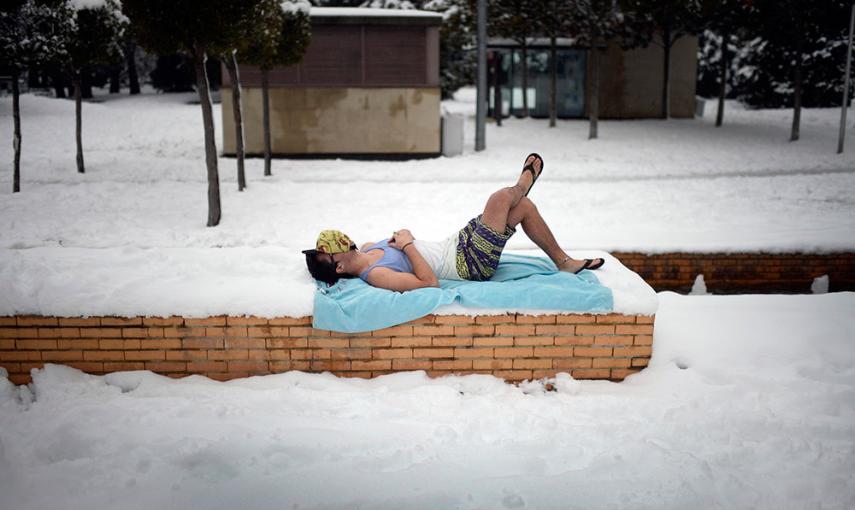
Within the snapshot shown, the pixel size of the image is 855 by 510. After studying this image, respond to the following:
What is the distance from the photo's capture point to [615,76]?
26.4 metres

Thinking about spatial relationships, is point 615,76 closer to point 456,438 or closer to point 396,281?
point 396,281

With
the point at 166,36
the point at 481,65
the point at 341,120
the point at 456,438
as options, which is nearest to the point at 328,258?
the point at 456,438

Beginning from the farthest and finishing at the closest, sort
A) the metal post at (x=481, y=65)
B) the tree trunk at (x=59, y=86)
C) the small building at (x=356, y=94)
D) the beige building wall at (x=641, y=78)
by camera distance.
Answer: the tree trunk at (x=59, y=86) < the beige building wall at (x=641, y=78) < the metal post at (x=481, y=65) < the small building at (x=356, y=94)

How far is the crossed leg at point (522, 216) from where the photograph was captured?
4.52 m

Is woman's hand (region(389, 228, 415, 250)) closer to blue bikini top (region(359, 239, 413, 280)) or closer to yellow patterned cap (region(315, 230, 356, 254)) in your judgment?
blue bikini top (region(359, 239, 413, 280))

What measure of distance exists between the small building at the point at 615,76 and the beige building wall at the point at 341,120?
10846 mm

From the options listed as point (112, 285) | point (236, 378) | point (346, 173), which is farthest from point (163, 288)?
point (346, 173)

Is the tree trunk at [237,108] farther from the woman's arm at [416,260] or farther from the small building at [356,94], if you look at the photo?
the woman's arm at [416,260]

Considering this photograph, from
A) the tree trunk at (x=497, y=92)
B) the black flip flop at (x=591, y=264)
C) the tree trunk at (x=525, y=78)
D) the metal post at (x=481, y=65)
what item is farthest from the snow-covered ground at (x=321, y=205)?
the tree trunk at (x=525, y=78)

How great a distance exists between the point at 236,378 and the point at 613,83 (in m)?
24.9

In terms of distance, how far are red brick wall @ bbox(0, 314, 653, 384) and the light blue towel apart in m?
0.08

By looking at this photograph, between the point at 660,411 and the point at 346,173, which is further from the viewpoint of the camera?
→ the point at 346,173

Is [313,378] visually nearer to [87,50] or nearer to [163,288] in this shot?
[163,288]

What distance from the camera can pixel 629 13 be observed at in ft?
70.4
